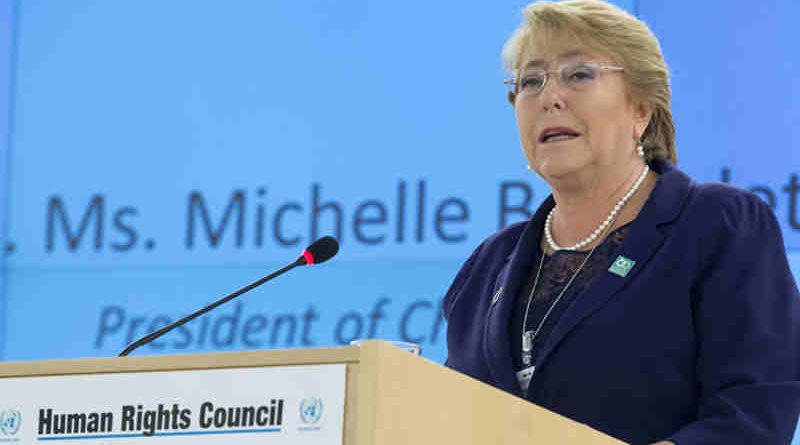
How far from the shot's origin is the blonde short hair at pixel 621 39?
2.45 meters

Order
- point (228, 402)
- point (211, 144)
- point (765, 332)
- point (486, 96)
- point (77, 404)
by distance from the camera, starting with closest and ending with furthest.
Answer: point (228, 402) < point (77, 404) < point (765, 332) < point (486, 96) < point (211, 144)

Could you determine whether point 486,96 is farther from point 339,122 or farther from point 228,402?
point 228,402

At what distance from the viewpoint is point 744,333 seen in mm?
2135

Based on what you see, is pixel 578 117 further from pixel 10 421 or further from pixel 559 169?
pixel 10 421

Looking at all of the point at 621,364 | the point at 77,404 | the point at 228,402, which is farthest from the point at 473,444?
the point at 621,364

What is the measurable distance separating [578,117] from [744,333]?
1.73 ft

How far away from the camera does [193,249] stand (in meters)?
4.30

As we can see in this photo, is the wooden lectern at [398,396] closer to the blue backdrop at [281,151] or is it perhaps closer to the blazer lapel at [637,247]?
the blazer lapel at [637,247]

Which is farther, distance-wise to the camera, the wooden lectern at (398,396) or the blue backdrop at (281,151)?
the blue backdrop at (281,151)

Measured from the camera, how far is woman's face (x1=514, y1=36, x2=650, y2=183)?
2.44 m

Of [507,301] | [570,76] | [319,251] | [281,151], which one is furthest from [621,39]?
[281,151]

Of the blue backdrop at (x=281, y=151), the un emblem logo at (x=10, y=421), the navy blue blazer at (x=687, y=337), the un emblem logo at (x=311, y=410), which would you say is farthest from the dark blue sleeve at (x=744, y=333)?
the blue backdrop at (x=281, y=151)

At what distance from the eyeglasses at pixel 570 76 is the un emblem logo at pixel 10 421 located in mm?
1170

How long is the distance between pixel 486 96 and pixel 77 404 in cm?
255
